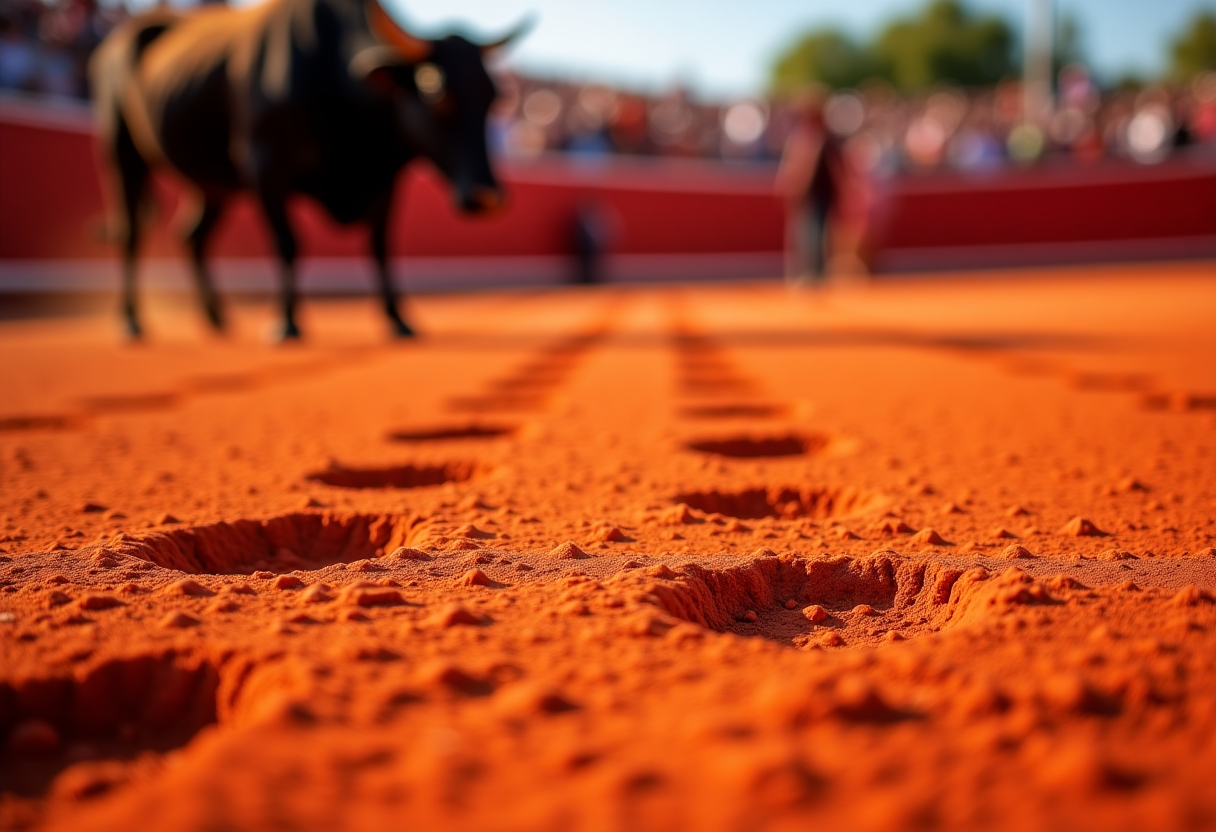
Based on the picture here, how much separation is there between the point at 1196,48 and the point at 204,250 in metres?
62.7

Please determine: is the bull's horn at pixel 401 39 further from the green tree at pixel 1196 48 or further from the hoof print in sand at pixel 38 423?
the green tree at pixel 1196 48

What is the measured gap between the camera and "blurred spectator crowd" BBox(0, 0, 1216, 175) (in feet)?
61.3

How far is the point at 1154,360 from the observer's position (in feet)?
14.1

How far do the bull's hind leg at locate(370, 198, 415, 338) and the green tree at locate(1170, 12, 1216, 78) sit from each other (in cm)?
5878

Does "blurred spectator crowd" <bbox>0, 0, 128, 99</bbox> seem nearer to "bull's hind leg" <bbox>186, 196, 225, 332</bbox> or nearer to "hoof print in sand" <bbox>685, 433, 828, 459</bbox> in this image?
"bull's hind leg" <bbox>186, 196, 225, 332</bbox>

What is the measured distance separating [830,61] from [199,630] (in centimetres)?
6239

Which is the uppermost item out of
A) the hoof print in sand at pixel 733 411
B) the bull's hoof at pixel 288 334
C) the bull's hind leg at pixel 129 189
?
the bull's hind leg at pixel 129 189

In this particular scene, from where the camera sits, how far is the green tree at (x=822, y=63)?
5709 centimetres

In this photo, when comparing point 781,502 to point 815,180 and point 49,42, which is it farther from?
point 49,42

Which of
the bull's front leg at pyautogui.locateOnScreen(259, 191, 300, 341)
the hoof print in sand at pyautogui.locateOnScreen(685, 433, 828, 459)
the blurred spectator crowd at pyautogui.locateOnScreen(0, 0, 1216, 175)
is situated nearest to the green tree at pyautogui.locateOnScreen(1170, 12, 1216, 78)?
the blurred spectator crowd at pyautogui.locateOnScreen(0, 0, 1216, 175)

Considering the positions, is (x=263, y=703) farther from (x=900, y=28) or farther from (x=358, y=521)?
(x=900, y=28)

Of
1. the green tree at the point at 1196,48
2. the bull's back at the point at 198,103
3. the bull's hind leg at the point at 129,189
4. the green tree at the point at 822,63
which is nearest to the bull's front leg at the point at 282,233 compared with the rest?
the bull's back at the point at 198,103

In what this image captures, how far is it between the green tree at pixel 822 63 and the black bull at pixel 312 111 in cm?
5325

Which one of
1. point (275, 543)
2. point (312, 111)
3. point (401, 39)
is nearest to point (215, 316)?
point (312, 111)
